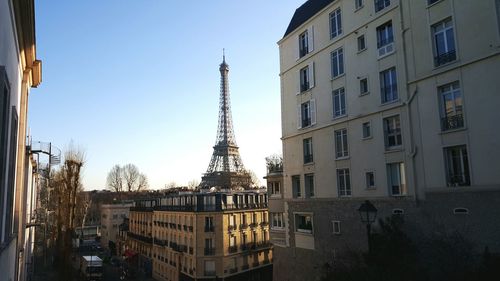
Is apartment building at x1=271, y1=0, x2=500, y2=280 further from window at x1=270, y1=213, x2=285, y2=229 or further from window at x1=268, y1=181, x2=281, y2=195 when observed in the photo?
window at x1=268, y1=181, x2=281, y2=195

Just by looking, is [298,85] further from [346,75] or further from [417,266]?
[417,266]

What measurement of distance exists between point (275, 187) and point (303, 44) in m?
9.97

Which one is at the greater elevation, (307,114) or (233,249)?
(307,114)

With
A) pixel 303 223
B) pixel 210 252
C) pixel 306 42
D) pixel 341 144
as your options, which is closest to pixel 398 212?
pixel 341 144

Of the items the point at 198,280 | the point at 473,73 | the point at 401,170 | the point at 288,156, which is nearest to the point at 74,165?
the point at 288,156

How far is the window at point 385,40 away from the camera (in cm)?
1817

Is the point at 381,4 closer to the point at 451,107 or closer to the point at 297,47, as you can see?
the point at 451,107

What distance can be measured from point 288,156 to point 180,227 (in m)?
23.5

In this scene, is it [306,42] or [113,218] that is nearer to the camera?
[306,42]

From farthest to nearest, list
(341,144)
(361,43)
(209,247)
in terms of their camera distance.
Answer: (209,247), (341,144), (361,43)

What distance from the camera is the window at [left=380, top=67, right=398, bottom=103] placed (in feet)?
58.7

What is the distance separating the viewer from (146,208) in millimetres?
57094

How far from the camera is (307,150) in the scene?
23.5 m

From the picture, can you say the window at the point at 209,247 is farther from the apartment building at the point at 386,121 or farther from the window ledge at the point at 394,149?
the window ledge at the point at 394,149
